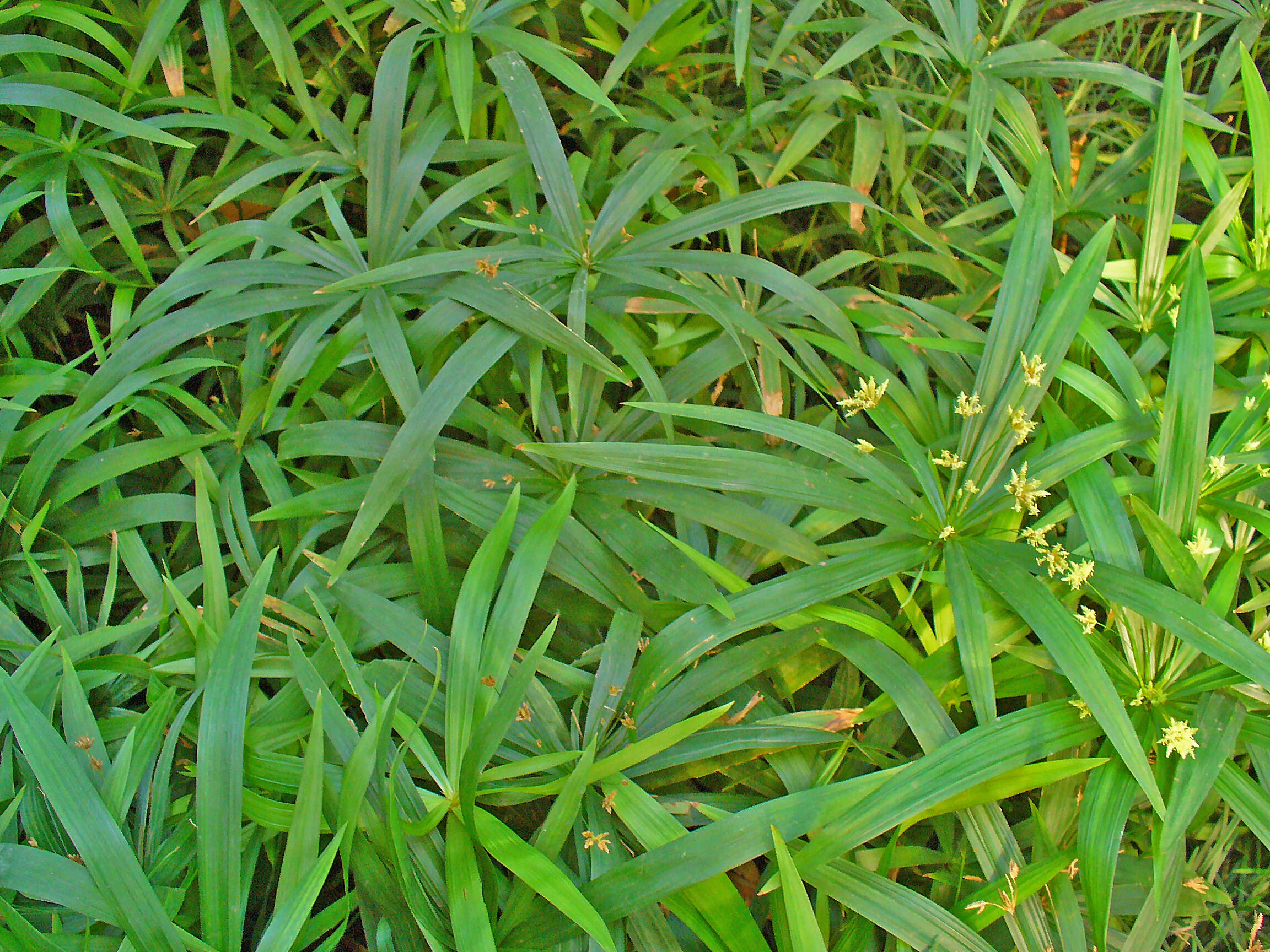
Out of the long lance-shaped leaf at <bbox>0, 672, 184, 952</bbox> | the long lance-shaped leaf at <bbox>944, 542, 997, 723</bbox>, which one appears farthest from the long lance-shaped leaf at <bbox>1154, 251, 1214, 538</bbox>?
the long lance-shaped leaf at <bbox>0, 672, 184, 952</bbox>

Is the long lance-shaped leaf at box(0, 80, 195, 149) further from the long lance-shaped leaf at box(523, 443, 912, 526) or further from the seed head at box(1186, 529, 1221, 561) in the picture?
the seed head at box(1186, 529, 1221, 561)

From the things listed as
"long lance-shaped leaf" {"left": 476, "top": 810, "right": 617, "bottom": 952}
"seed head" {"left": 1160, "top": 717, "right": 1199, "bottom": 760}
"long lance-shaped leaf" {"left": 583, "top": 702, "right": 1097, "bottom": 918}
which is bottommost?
"long lance-shaped leaf" {"left": 476, "top": 810, "right": 617, "bottom": 952}

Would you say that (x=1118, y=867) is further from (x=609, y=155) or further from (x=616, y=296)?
(x=609, y=155)

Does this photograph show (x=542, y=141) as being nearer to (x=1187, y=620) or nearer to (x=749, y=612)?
(x=749, y=612)

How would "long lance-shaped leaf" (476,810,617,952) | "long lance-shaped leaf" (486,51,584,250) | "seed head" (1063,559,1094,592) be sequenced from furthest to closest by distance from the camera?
1. "long lance-shaped leaf" (486,51,584,250)
2. "seed head" (1063,559,1094,592)
3. "long lance-shaped leaf" (476,810,617,952)

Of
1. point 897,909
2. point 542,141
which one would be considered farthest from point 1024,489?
point 542,141

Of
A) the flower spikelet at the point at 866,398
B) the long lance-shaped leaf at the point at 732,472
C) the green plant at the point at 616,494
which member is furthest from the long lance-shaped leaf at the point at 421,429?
the flower spikelet at the point at 866,398

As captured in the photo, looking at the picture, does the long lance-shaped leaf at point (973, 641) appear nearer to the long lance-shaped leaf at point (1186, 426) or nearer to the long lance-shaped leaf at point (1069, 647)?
the long lance-shaped leaf at point (1069, 647)

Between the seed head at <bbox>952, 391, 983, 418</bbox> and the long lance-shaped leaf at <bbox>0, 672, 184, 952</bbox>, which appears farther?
the seed head at <bbox>952, 391, 983, 418</bbox>
